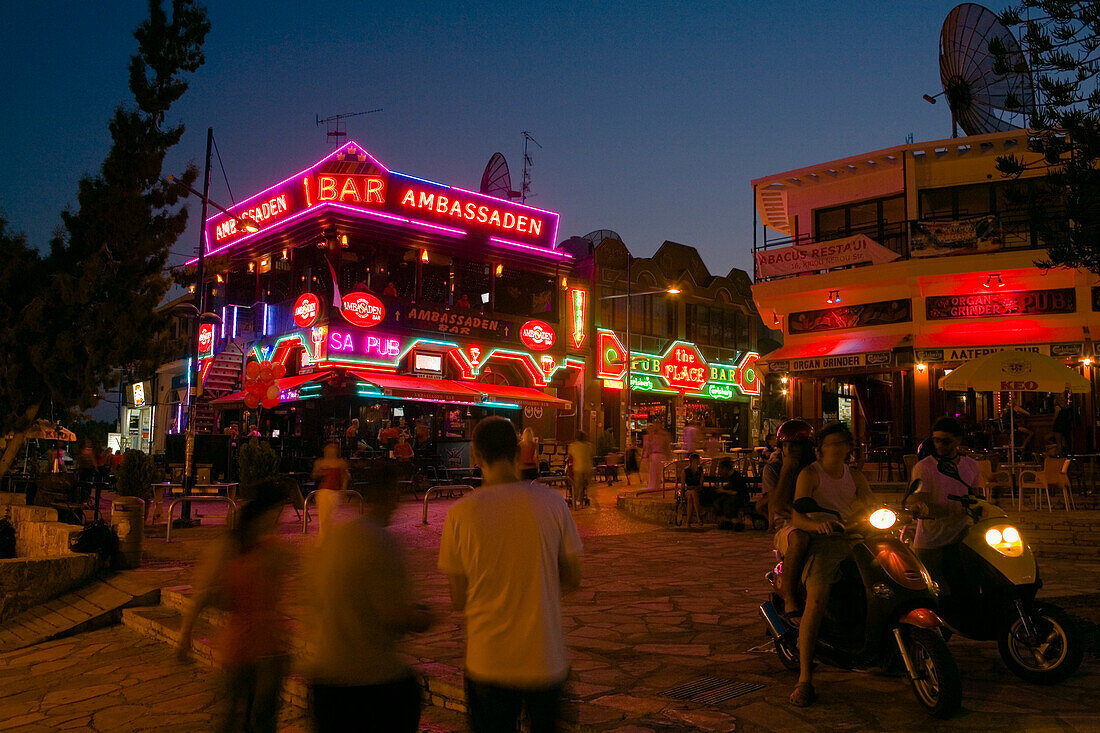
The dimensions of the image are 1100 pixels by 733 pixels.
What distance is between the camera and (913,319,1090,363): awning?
788 inches

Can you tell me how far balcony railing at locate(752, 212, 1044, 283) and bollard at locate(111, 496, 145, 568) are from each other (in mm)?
17729

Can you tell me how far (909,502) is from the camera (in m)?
5.88

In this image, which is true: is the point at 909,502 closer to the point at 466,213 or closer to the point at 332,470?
the point at 332,470

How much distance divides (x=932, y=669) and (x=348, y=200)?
78.0ft

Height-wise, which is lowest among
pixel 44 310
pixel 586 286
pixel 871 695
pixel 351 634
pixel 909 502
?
pixel 871 695

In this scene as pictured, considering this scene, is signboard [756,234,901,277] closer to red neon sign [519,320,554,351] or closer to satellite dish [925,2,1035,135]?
satellite dish [925,2,1035,135]

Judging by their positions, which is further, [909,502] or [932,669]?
[909,502]

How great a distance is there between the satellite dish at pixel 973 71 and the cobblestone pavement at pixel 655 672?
56.1 ft

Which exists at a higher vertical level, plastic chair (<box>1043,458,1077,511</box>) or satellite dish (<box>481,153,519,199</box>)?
satellite dish (<box>481,153,519,199</box>)

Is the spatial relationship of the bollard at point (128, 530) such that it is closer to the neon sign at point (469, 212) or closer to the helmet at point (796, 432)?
the helmet at point (796, 432)

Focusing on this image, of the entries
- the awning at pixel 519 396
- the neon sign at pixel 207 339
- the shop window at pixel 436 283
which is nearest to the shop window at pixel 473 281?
the shop window at pixel 436 283

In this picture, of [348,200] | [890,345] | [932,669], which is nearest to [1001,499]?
[890,345]

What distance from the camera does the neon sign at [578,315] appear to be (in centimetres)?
3259

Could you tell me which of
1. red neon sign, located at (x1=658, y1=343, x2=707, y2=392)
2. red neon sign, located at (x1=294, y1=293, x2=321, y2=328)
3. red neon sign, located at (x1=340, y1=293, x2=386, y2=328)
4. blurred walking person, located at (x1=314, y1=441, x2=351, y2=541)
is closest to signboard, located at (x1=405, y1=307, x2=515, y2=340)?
red neon sign, located at (x1=340, y1=293, x2=386, y2=328)
